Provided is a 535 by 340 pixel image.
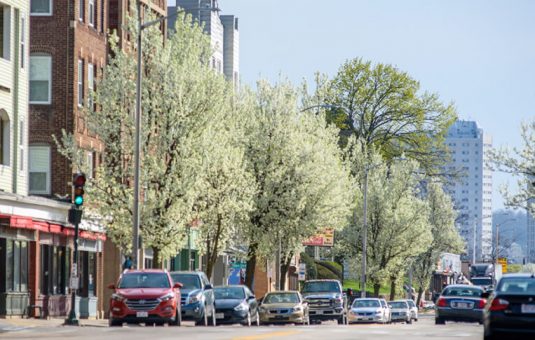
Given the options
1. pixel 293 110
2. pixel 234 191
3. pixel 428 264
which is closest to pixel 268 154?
pixel 293 110

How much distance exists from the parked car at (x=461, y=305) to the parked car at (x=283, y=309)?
18.2 ft

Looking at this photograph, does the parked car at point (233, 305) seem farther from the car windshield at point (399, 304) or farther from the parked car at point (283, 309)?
the car windshield at point (399, 304)

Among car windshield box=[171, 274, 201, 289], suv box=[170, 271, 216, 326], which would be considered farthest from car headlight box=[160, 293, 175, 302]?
car windshield box=[171, 274, 201, 289]

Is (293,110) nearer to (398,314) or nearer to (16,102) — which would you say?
(398,314)

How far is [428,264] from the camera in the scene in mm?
114125

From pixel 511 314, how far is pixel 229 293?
23123 millimetres

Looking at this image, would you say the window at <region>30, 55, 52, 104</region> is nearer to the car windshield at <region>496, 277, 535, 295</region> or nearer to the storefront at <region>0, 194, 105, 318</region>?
the storefront at <region>0, 194, 105, 318</region>

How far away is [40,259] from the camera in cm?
5228

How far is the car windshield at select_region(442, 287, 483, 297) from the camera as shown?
5212 centimetres

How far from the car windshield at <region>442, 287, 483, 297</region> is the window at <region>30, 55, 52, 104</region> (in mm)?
18175

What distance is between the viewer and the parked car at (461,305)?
51625mm

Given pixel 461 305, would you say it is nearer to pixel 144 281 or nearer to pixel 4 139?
pixel 144 281

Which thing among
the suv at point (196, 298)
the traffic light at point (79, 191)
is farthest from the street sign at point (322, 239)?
the traffic light at point (79, 191)

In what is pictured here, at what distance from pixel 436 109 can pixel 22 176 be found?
159ft
